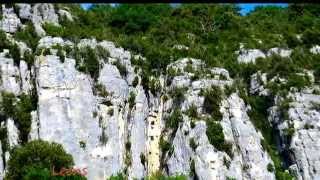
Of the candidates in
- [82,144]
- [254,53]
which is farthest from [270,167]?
[254,53]

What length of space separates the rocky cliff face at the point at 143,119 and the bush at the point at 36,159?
1.74 metres

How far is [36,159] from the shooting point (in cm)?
3353

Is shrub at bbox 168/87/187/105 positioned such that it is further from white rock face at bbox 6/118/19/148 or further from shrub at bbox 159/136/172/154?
white rock face at bbox 6/118/19/148

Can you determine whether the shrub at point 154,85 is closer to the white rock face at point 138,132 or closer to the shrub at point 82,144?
the white rock face at point 138,132

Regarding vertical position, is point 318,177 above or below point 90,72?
below

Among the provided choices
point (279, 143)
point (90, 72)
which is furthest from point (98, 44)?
point (279, 143)

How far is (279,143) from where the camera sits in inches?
1699

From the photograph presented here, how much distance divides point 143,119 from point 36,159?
1107 cm

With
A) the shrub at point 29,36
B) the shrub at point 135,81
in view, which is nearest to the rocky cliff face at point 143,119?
the shrub at point 135,81

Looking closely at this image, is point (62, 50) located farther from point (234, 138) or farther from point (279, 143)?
point (279, 143)

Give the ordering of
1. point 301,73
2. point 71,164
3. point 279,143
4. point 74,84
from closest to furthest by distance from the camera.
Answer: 1. point 71,164
2. point 74,84
3. point 279,143
4. point 301,73

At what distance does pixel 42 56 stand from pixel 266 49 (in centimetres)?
1909

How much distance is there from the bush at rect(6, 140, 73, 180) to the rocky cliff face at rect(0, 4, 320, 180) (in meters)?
1.74

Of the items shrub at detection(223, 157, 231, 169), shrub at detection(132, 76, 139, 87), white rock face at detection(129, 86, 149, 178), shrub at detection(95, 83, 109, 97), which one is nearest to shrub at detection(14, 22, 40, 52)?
shrub at detection(95, 83, 109, 97)
